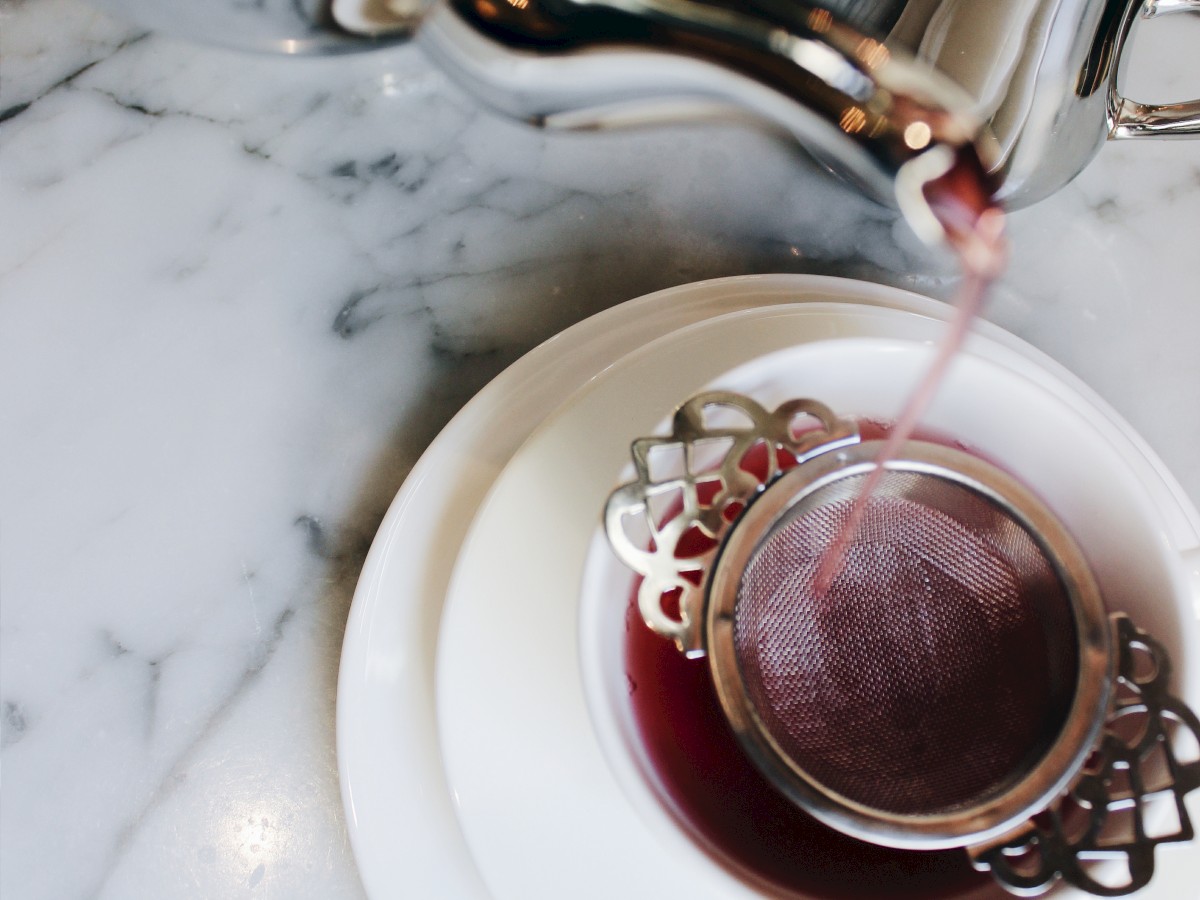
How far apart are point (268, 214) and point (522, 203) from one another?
0.20 metres

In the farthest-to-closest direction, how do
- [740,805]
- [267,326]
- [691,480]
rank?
[267,326]
[740,805]
[691,480]

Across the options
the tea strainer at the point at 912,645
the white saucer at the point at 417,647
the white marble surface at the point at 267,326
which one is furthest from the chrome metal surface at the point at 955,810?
the white marble surface at the point at 267,326

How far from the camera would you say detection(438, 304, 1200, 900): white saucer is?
57 cm

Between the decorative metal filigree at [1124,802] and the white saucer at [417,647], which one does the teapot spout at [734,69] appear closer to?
the white saucer at [417,647]

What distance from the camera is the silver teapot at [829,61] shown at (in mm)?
537

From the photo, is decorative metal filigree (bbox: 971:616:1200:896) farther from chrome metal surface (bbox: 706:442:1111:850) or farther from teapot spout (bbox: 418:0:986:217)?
teapot spout (bbox: 418:0:986:217)

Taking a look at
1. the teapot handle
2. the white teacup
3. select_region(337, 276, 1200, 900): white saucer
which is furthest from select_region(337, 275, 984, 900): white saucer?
the teapot handle

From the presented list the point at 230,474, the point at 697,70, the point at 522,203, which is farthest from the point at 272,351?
the point at 697,70

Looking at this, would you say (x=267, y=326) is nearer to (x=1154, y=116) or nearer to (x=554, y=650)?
(x=554, y=650)

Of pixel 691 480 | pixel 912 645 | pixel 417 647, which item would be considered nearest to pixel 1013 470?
pixel 912 645

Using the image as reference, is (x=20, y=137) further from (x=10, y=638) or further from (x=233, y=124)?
(x=10, y=638)

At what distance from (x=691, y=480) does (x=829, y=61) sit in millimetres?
247

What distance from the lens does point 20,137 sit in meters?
0.75

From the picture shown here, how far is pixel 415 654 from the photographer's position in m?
0.62
